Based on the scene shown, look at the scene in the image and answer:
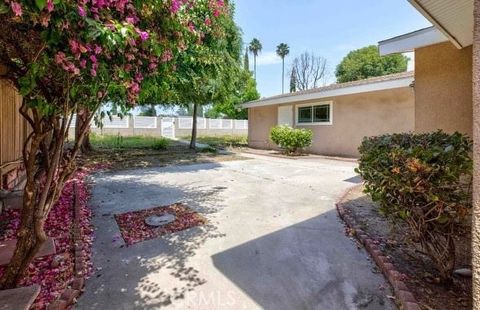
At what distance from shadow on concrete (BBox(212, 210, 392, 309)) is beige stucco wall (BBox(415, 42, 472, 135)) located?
2826 mm

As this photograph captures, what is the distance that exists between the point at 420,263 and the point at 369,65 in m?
36.7

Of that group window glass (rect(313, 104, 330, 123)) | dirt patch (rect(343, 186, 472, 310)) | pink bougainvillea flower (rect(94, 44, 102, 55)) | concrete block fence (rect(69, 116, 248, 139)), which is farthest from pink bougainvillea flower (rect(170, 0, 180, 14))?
concrete block fence (rect(69, 116, 248, 139))

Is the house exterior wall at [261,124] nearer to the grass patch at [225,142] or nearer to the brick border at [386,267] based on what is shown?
the grass patch at [225,142]

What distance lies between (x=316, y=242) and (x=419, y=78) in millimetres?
3734

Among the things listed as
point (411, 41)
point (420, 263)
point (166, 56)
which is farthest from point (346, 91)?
point (166, 56)

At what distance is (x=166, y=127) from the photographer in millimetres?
26281

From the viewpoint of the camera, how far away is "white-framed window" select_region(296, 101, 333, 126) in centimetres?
1418

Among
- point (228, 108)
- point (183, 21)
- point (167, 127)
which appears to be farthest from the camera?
point (228, 108)

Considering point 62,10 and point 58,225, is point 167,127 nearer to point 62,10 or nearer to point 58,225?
point 58,225

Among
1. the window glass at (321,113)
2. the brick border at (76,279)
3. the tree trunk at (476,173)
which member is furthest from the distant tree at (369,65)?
the tree trunk at (476,173)

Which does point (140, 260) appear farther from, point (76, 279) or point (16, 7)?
point (16, 7)

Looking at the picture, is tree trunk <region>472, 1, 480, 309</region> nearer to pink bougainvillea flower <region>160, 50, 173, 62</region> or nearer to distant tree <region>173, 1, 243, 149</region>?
pink bougainvillea flower <region>160, 50, 173, 62</region>

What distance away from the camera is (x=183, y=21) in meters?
2.80

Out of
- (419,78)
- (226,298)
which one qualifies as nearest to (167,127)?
(419,78)
